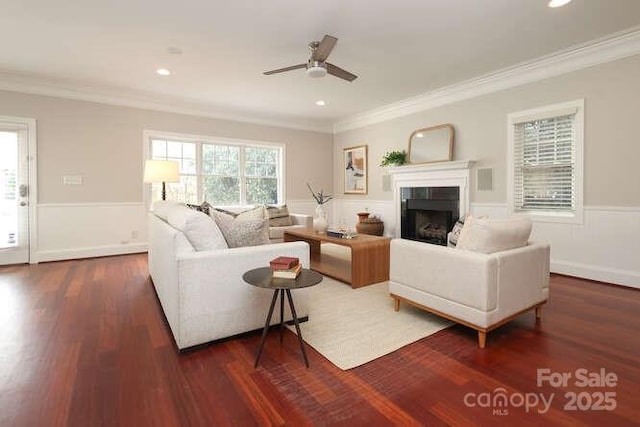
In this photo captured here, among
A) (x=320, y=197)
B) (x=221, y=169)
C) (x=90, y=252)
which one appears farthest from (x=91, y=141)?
(x=320, y=197)

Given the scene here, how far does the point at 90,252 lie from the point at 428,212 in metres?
5.54

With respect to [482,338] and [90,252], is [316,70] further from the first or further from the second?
[90,252]

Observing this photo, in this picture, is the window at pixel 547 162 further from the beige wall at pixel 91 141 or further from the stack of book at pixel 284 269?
the beige wall at pixel 91 141

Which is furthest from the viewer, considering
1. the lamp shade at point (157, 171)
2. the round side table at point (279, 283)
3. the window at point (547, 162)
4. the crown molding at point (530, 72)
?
the lamp shade at point (157, 171)

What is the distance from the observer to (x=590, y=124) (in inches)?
140

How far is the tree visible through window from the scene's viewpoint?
565 centimetres

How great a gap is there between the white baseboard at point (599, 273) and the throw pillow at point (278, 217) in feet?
12.4

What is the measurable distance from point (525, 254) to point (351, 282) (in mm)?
1632

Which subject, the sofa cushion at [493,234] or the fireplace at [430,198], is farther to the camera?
the fireplace at [430,198]

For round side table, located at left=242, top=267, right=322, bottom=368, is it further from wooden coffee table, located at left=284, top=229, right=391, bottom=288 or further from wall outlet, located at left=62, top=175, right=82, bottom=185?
wall outlet, located at left=62, top=175, right=82, bottom=185

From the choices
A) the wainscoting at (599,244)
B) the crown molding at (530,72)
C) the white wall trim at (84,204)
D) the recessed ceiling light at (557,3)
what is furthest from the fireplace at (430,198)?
the white wall trim at (84,204)

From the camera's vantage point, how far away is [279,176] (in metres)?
6.82

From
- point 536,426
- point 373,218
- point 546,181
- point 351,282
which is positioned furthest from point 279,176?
point 536,426

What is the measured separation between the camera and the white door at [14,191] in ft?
14.4
